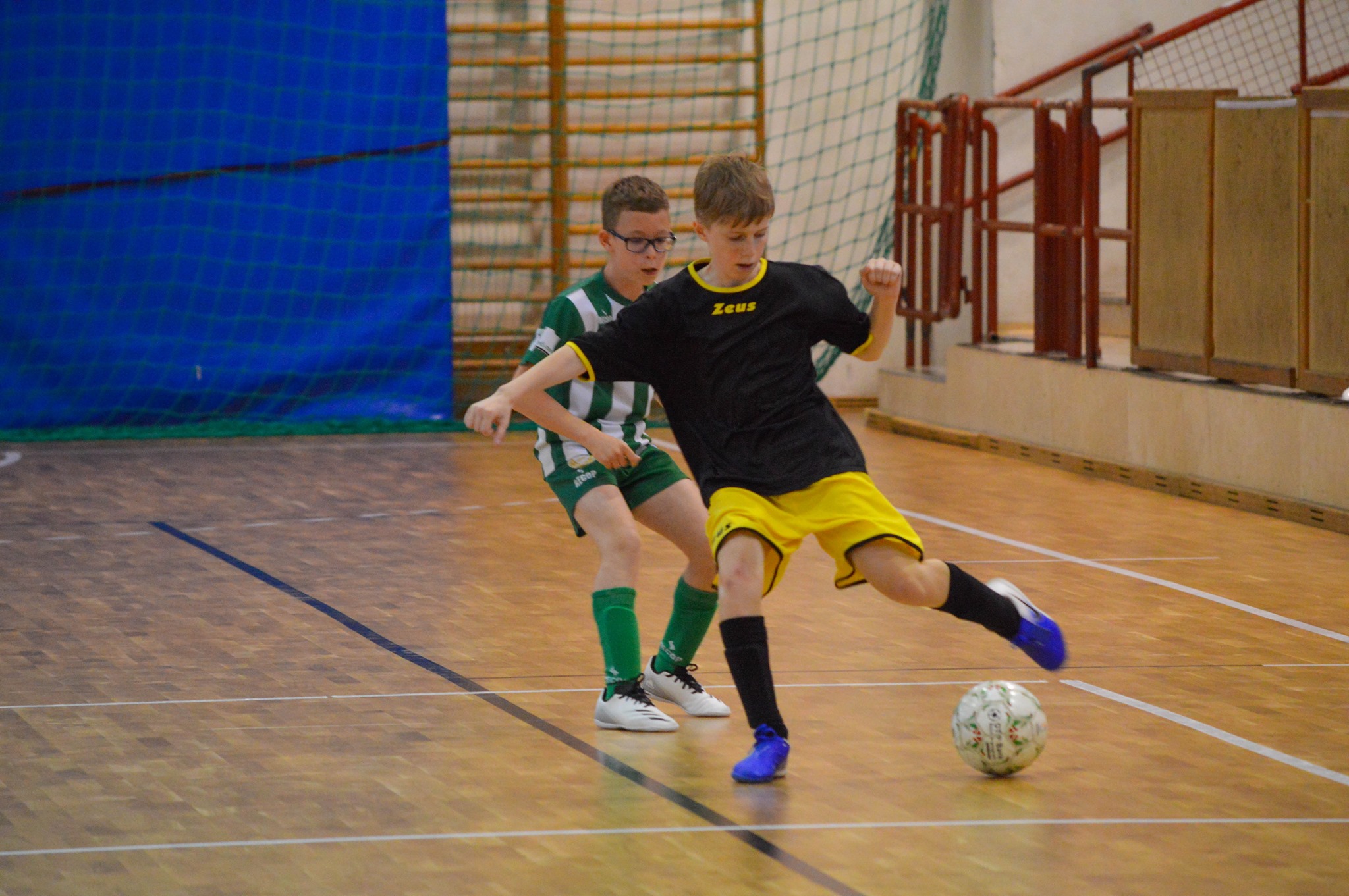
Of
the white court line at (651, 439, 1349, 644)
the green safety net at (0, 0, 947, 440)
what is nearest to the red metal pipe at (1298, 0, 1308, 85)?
the green safety net at (0, 0, 947, 440)

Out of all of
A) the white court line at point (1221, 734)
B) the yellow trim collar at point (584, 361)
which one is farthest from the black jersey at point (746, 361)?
the white court line at point (1221, 734)

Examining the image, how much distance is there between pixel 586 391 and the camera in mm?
4441

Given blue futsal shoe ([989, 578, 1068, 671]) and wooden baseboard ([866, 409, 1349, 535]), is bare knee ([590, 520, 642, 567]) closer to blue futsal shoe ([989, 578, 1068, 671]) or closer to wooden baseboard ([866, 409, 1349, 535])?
blue futsal shoe ([989, 578, 1068, 671])

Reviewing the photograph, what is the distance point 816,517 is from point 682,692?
760 millimetres

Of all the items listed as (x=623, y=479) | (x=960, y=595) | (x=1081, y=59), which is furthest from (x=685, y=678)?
(x=1081, y=59)

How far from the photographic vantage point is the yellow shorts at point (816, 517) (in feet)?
12.6

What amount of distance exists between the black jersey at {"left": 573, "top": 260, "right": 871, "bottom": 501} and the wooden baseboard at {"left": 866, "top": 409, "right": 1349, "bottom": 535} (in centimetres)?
379

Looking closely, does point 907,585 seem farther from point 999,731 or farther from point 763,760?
point 763,760

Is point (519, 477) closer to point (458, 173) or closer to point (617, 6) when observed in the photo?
point (458, 173)

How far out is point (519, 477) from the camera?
866 cm

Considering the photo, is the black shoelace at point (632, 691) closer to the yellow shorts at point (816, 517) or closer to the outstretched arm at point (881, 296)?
the yellow shorts at point (816, 517)

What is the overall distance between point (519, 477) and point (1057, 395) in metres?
2.63

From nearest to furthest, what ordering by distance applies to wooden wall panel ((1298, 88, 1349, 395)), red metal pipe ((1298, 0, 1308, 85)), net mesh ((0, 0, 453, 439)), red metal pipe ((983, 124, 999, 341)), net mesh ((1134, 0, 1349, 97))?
wooden wall panel ((1298, 88, 1349, 395)), red metal pipe ((983, 124, 999, 341)), net mesh ((0, 0, 453, 439)), red metal pipe ((1298, 0, 1308, 85)), net mesh ((1134, 0, 1349, 97))

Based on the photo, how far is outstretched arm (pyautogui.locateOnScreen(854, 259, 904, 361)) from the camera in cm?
381
